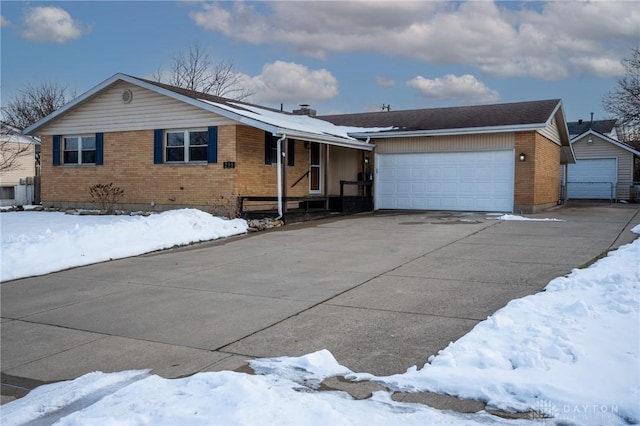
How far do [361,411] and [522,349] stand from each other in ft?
5.55

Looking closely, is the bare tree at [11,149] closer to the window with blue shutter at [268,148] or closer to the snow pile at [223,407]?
the window with blue shutter at [268,148]

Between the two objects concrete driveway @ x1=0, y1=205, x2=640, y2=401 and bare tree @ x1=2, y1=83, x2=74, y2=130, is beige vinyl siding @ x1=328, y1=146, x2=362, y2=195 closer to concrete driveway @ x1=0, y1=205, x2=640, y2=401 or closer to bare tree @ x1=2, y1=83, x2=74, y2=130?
concrete driveway @ x1=0, y1=205, x2=640, y2=401

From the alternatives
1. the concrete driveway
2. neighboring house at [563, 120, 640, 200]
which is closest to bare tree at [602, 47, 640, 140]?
neighboring house at [563, 120, 640, 200]

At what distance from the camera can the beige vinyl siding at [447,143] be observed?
736 inches

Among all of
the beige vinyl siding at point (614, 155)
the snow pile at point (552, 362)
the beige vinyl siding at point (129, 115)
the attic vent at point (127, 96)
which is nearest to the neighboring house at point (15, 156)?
the beige vinyl siding at point (129, 115)

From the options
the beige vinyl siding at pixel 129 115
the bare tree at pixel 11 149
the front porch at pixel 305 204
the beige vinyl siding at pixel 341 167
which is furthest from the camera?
the bare tree at pixel 11 149

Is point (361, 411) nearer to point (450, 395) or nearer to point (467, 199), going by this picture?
point (450, 395)

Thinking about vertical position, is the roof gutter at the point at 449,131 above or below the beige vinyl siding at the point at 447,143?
above

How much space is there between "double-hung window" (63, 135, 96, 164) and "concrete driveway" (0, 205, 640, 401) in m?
10.0

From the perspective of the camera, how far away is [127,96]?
18266mm

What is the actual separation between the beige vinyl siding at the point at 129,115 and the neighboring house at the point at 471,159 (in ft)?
22.1

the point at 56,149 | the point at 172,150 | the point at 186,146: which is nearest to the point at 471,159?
the point at 186,146

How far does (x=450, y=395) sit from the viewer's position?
3.88 metres

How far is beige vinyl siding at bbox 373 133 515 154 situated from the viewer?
736 inches
